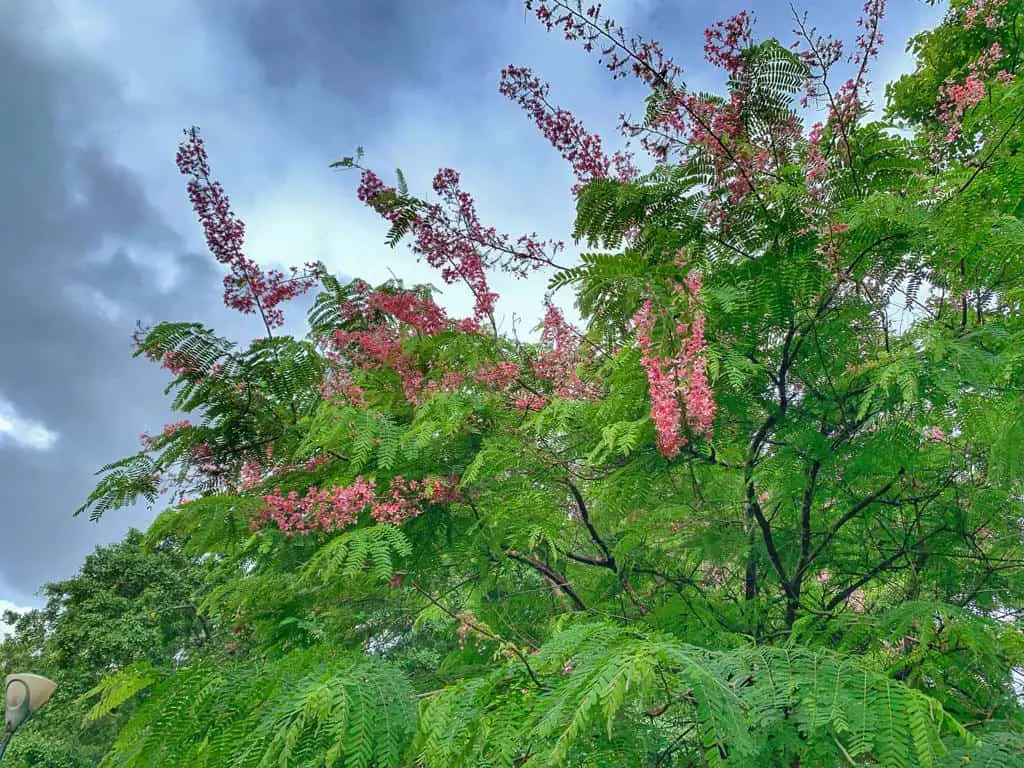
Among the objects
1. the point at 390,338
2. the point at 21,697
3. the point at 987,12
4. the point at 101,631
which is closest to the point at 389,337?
the point at 390,338

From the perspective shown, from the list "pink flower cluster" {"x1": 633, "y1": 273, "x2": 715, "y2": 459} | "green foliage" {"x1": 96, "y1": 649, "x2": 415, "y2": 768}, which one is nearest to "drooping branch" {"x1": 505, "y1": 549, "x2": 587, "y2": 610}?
"pink flower cluster" {"x1": 633, "y1": 273, "x2": 715, "y2": 459}

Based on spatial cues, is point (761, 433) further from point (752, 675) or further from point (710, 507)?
point (752, 675)

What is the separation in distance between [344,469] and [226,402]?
80 centimetres

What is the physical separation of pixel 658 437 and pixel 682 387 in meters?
0.31

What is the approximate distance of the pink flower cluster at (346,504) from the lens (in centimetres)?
294

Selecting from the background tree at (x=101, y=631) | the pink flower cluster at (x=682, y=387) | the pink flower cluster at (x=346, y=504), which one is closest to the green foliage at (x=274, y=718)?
the pink flower cluster at (x=346, y=504)

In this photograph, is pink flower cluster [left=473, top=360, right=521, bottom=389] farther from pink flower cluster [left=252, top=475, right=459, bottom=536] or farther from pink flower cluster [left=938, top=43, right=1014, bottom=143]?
pink flower cluster [left=938, top=43, right=1014, bottom=143]

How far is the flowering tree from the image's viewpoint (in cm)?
209

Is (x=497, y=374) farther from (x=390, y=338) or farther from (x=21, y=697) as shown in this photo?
(x=21, y=697)

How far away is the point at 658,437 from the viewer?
2.70 metres

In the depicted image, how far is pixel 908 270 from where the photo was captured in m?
3.36

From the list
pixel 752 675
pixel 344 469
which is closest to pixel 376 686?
pixel 752 675

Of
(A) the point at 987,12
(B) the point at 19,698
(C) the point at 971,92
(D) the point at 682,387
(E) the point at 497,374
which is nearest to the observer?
(D) the point at 682,387

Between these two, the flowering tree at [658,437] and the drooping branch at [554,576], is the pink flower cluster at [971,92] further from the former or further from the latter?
the drooping branch at [554,576]
